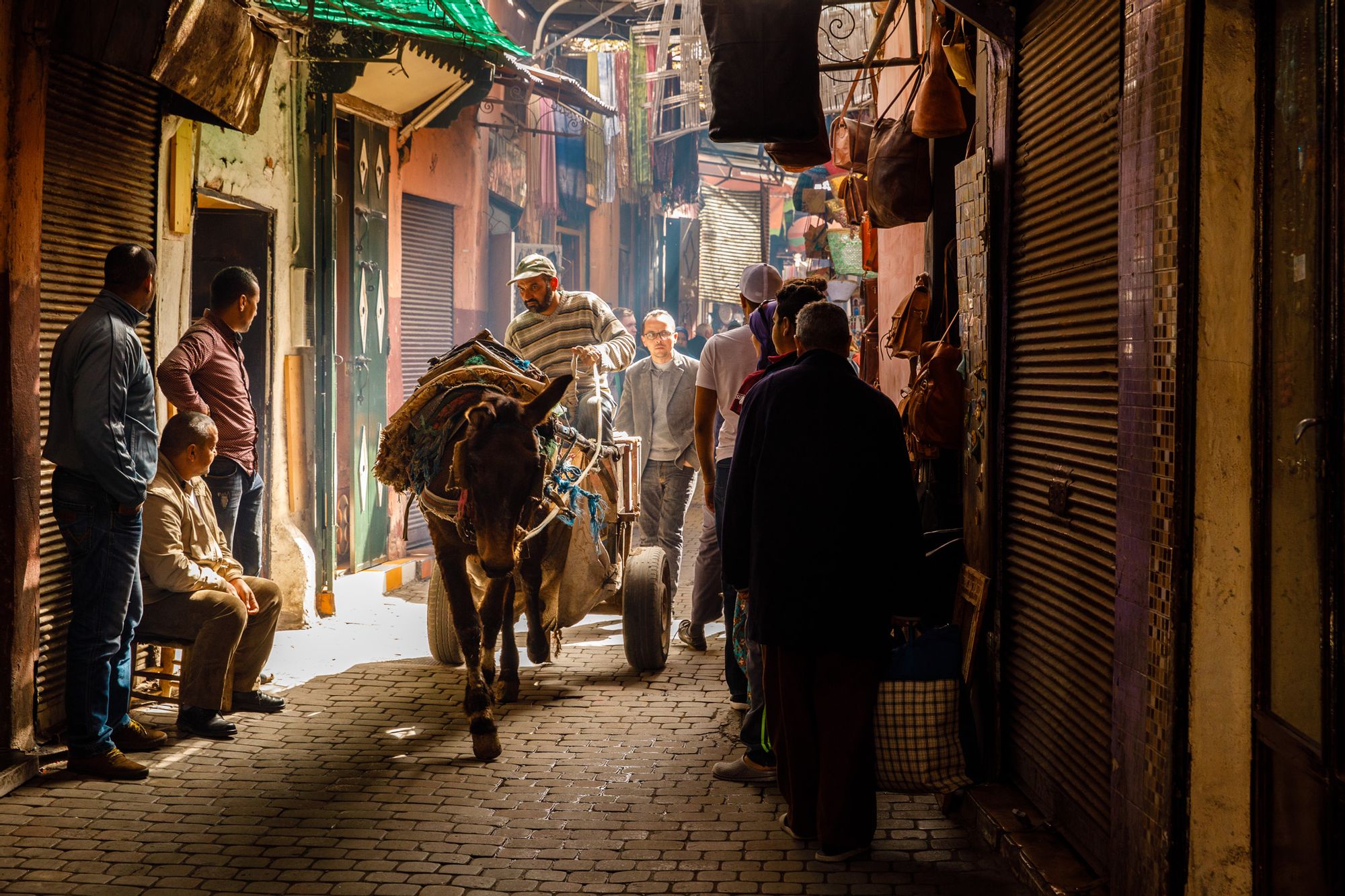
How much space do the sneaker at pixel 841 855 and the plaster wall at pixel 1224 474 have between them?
145 cm

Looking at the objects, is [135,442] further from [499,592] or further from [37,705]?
[499,592]

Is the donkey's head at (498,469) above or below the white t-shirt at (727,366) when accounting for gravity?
below

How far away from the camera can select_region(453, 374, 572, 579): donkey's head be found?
5.54 metres

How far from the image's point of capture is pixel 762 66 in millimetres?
5426

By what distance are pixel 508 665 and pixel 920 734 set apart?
113 inches

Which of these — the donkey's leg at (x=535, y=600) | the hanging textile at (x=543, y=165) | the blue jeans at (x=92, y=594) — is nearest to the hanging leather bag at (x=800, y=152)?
the donkey's leg at (x=535, y=600)

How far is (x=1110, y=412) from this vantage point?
3.86 m

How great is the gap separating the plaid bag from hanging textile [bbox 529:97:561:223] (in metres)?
14.5

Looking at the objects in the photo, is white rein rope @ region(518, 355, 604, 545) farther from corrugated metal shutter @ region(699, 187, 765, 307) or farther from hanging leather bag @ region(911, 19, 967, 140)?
corrugated metal shutter @ region(699, 187, 765, 307)

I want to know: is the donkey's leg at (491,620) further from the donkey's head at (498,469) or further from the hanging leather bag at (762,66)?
the hanging leather bag at (762,66)

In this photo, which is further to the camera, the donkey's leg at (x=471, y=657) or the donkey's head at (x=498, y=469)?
the donkey's leg at (x=471, y=657)

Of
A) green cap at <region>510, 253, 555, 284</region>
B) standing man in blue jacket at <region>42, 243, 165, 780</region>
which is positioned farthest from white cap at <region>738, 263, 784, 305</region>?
standing man in blue jacket at <region>42, 243, 165, 780</region>

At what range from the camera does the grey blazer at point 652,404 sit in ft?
29.9

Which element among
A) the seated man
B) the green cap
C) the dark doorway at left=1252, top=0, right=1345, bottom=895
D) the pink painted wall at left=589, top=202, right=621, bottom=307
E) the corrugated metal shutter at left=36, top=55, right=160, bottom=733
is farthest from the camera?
the pink painted wall at left=589, top=202, right=621, bottom=307
